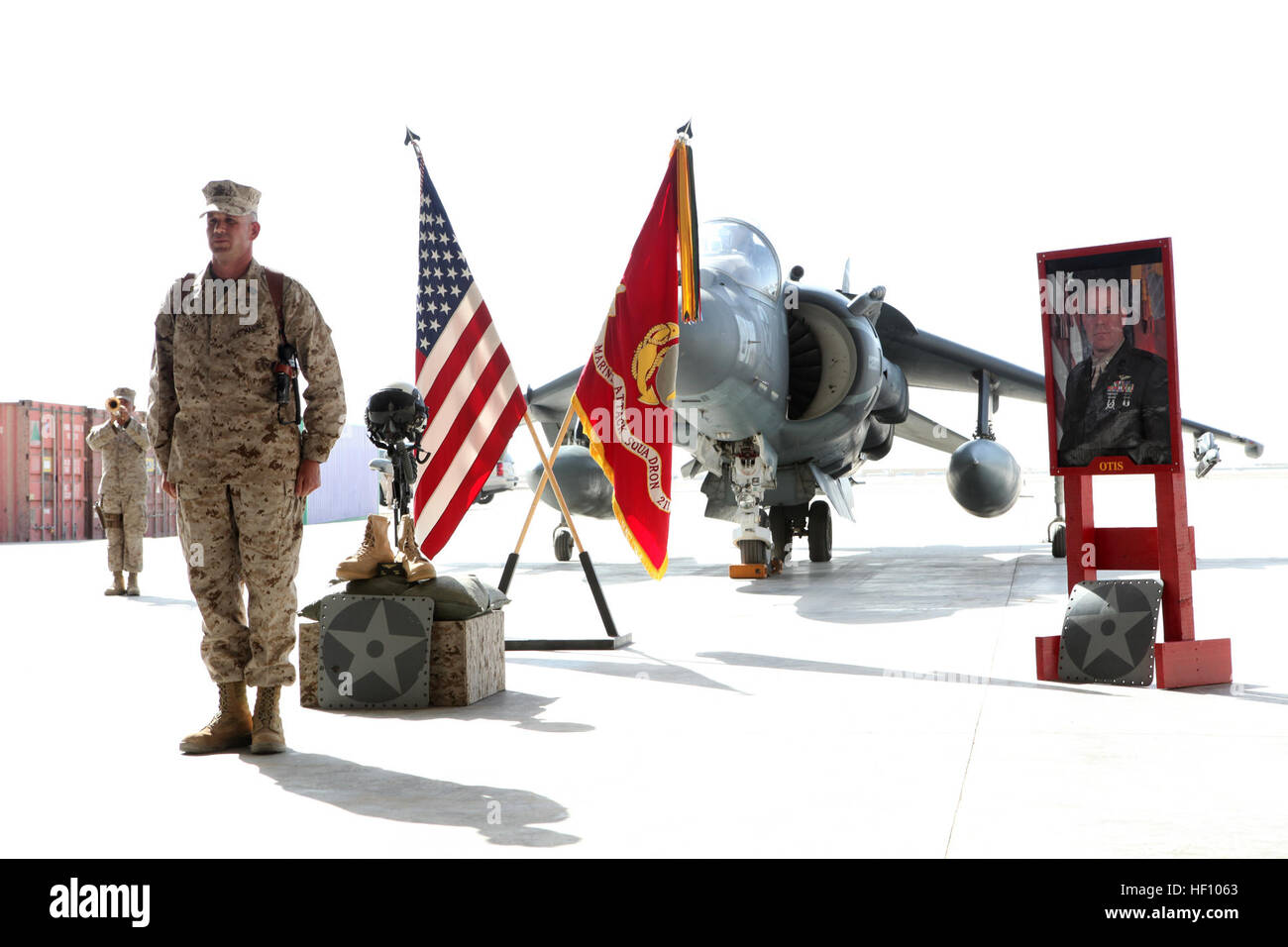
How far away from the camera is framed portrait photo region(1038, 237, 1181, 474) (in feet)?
19.0

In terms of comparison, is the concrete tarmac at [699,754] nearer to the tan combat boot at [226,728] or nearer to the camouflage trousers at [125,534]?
the tan combat boot at [226,728]

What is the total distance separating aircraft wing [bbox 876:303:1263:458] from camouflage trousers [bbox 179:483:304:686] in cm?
1133

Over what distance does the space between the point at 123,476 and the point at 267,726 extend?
887cm

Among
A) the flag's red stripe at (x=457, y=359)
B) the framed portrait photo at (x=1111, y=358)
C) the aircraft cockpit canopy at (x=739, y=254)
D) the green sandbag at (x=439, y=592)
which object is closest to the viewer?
the green sandbag at (x=439, y=592)

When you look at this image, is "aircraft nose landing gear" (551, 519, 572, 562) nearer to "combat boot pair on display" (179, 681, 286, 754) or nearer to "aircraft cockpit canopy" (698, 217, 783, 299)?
"aircraft cockpit canopy" (698, 217, 783, 299)

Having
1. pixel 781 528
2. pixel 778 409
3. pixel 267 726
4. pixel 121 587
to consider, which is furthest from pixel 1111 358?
pixel 121 587

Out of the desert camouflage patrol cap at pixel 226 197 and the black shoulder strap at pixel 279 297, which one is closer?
the desert camouflage patrol cap at pixel 226 197

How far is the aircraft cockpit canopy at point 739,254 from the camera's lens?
10758 mm

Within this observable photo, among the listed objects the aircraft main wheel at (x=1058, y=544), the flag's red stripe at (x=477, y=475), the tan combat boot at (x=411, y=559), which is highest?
the flag's red stripe at (x=477, y=475)

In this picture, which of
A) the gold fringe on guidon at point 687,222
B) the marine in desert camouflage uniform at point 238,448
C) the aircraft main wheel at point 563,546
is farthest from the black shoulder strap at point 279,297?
the aircraft main wheel at point 563,546

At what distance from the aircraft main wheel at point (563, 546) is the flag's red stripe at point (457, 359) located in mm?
7663

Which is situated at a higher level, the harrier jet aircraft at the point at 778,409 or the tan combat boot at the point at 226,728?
the harrier jet aircraft at the point at 778,409

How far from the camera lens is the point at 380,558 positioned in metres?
5.65

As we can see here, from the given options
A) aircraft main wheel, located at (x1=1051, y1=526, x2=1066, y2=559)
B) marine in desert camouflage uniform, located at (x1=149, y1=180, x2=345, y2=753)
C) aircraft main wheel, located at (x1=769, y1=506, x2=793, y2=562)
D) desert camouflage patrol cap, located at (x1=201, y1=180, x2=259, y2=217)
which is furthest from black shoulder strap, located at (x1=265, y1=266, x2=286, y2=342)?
aircraft main wheel, located at (x1=1051, y1=526, x2=1066, y2=559)
